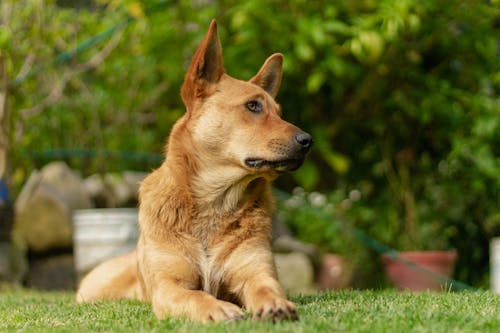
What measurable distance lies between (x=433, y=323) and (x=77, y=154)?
20.8 ft

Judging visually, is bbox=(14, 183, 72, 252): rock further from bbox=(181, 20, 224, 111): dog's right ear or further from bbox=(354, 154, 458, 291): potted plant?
bbox=(181, 20, 224, 111): dog's right ear

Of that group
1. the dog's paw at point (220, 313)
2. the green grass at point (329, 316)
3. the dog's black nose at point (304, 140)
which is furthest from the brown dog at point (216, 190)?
the dog's paw at point (220, 313)

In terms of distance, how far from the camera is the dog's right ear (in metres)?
4.26

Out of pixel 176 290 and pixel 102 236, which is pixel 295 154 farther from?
pixel 102 236

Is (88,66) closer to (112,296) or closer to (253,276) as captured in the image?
(112,296)

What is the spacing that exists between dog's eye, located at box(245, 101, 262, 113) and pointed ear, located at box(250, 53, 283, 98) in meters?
0.56

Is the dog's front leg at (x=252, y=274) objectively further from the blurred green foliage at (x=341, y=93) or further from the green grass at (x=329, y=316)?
the blurred green foliage at (x=341, y=93)

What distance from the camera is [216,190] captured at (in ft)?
13.7

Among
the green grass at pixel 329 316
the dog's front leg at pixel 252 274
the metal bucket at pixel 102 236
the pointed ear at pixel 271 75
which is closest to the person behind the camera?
the green grass at pixel 329 316

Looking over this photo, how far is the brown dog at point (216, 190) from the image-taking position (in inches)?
155

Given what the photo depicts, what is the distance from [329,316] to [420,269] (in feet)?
14.1

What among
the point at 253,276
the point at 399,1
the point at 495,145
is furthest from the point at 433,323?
the point at 495,145

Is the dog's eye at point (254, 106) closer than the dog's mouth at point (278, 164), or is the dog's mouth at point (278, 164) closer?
the dog's mouth at point (278, 164)

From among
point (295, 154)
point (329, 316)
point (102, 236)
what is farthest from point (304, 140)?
point (102, 236)
